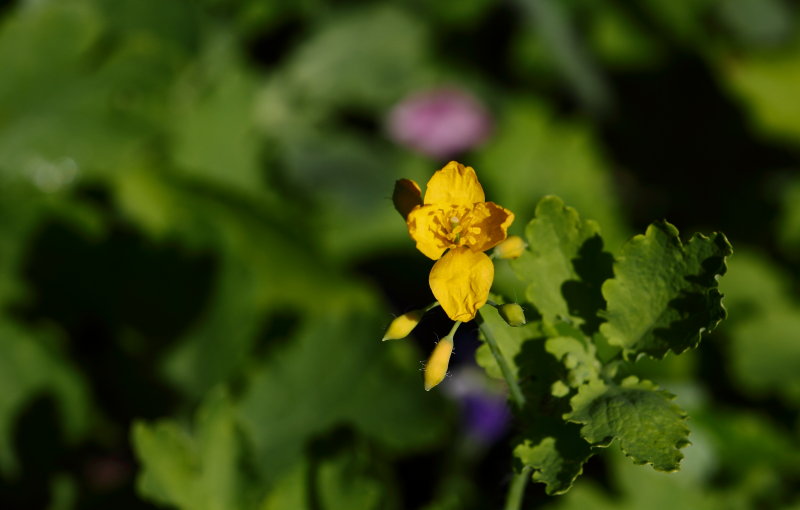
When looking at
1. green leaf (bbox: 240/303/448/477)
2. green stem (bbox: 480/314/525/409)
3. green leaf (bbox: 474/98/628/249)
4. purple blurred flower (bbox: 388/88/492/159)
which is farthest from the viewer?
purple blurred flower (bbox: 388/88/492/159)

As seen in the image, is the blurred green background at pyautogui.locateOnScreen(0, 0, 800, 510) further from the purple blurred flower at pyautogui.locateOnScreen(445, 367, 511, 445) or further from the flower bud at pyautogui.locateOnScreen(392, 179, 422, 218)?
the flower bud at pyautogui.locateOnScreen(392, 179, 422, 218)

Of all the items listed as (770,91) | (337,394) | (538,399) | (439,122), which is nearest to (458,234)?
(538,399)

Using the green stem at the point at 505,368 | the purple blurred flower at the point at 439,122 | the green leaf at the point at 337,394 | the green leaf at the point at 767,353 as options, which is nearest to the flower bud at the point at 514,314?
the green stem at the point at 505,368

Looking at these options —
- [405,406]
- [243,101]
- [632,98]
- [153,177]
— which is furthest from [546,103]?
[405,406]

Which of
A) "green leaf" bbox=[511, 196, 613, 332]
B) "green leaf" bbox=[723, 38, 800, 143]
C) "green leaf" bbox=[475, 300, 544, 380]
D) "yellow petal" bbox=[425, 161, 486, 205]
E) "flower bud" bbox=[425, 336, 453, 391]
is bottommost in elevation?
"green leaf" bbox=[723, 38, 800, 143]

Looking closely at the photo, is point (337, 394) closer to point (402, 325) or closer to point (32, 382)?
point (32, 382)

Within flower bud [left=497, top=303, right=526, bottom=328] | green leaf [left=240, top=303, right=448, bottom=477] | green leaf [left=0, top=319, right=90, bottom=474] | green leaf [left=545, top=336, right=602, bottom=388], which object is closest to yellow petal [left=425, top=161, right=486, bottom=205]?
flower bud [left=497, top=303, right=526, bottom=328]

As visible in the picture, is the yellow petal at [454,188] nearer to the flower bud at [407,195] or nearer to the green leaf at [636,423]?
the flower bud at [407,195]
